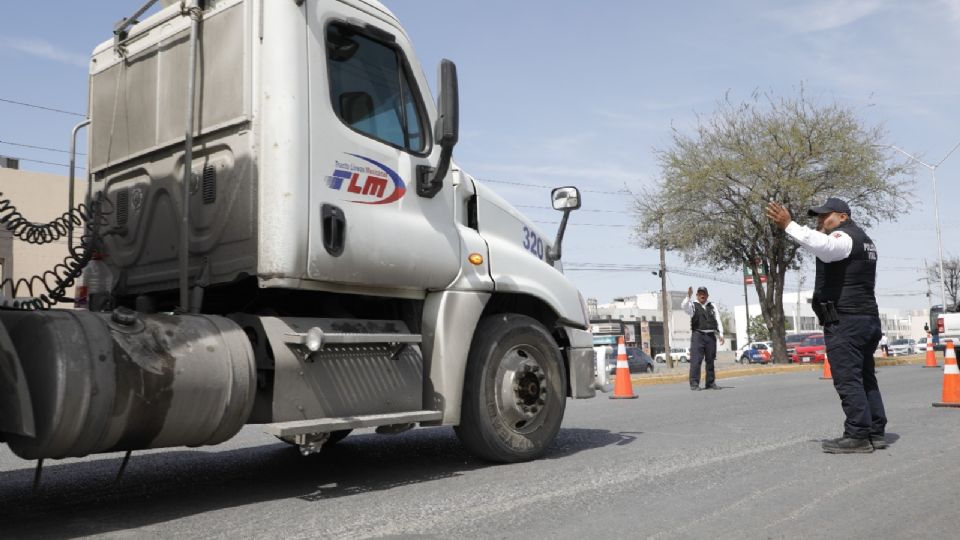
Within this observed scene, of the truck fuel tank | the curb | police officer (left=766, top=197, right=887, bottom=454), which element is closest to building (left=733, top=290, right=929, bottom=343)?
the curb

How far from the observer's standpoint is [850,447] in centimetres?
566

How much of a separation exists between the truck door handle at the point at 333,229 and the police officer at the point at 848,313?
2.81 metres

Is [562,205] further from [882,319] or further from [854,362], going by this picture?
[882,319]

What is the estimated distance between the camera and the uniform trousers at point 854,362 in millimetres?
5684

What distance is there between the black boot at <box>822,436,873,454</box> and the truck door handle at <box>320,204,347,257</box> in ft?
11.8

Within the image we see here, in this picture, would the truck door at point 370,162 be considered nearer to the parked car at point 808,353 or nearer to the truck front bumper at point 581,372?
the truck front bumper at point 581,372

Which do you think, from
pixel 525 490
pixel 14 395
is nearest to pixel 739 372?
pixel 525 490

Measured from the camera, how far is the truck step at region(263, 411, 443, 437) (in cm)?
416

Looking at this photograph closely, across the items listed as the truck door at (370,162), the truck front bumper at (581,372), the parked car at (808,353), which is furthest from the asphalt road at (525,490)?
the parked car at (808,353)

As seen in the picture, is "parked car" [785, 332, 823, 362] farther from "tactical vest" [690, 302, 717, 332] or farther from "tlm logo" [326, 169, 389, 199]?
"tlm logo" [326, 169, 389, 199]

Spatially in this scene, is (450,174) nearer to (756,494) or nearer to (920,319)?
(756,494)

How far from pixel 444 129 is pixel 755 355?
44471 millimetres

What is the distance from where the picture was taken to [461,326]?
17.0 ft

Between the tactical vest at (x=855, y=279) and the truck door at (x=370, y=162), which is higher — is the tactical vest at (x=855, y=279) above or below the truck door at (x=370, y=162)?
below
